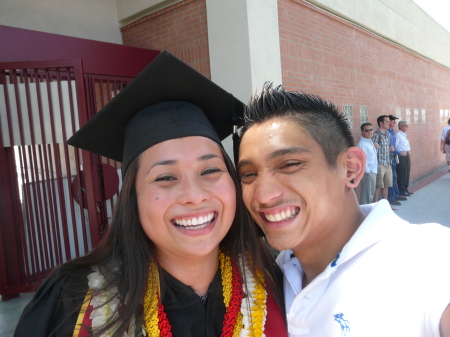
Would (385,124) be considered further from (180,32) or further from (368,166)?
(180,32)

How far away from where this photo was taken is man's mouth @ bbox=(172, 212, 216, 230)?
140cm

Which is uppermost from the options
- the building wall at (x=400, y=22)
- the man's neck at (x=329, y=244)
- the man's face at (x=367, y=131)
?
the building wall at (x=400, y=22)

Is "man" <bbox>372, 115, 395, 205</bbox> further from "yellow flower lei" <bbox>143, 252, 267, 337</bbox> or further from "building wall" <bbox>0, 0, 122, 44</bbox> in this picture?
"yellow flower lei" <bbox>143, 252, 267, 337</bbox>

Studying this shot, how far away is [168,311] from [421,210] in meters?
6.72

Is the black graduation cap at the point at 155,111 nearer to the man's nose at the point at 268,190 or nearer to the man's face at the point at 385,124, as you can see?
the man's nose at the point at 268,190

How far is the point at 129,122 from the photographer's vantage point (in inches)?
66.2

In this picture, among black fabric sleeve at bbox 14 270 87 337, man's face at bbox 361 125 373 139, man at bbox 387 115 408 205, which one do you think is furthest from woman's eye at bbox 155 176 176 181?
man at bbox 387 115 408 205

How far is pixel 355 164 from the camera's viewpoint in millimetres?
1527

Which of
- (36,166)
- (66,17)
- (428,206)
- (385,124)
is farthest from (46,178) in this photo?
(428,206)

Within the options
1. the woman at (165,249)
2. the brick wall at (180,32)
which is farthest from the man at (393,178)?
the woman at (165,249)

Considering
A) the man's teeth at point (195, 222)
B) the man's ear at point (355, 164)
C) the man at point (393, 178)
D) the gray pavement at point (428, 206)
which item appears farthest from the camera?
the man at point (393, 178)

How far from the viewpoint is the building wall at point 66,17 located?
389 centimetres

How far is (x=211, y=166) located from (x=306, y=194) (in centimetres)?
43

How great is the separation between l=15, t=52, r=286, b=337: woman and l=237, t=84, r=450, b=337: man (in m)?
0.18
